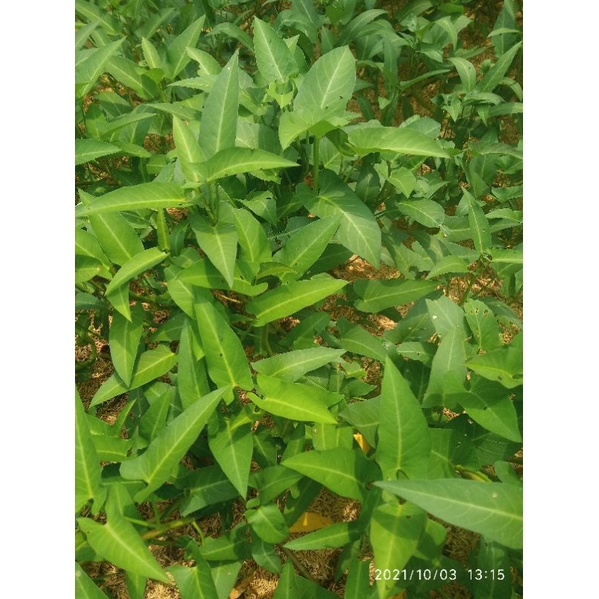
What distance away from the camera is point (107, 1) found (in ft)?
5.76

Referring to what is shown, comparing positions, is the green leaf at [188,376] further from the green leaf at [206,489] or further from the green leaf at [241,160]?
the green leaf at [241,160]

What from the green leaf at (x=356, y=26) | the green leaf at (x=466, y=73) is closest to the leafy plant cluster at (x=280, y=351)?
the green leaf at (x=466, y=73)

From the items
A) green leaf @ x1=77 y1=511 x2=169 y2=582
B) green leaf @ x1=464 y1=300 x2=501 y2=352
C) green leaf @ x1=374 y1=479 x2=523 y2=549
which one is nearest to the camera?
green leaf @ x1=374 y1=479 x2=523 y2=549

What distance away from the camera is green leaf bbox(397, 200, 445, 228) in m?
1.35

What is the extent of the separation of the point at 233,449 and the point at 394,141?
65 centimetres

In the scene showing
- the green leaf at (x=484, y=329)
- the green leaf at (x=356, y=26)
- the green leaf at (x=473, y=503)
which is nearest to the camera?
the green leaf at (x=473, y=503)

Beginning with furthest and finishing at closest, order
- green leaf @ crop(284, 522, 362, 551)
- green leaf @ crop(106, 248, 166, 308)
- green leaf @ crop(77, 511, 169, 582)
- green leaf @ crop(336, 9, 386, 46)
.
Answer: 1. green leaf @ crop(336, 9, 386, 46)
2. green leaf @ crop(106, 248, 166, 308)
3. green leaf @ crop(284, 522, 362, 551)
4. green leaf @ crop(77, 511, 169, 582)

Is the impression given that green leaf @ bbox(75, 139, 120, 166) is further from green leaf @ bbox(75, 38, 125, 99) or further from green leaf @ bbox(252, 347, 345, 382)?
green leaf @ bbox(252, 347, 345, 382)

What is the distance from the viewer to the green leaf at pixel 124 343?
1.16 meters

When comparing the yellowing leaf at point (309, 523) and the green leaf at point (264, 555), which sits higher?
the green leaf at point (264, 555)

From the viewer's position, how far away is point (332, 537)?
1000 millimetres

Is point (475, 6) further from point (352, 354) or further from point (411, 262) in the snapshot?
point (352, 354)

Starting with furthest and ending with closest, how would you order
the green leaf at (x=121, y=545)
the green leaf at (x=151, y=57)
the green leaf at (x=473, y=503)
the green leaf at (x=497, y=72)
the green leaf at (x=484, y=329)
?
1. the green leaf at (x=497, y=72)
2. the green leaf at (x=151, y=57)
3. the green leaf at (x=484, y=329)
4. the green leaf at (x=121, y=545)
5. the green leaf at (x=473, y=503)

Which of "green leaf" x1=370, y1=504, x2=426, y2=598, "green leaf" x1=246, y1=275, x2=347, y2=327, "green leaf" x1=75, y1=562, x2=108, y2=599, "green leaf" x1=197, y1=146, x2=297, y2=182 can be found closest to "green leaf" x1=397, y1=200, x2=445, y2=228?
"green leaf" x1=246, y1=275, x2=347, y2=327
